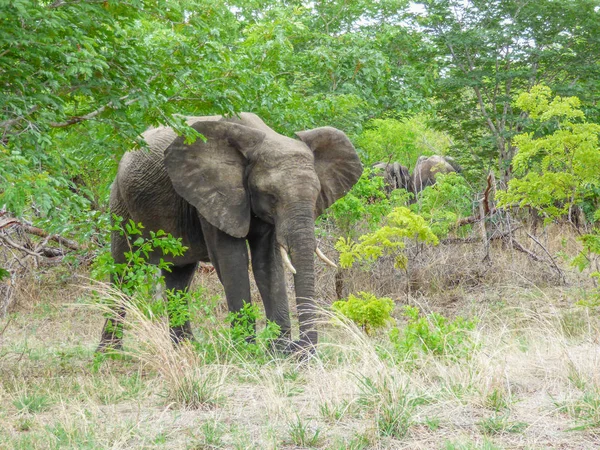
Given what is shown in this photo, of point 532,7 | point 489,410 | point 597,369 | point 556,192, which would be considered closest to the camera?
point 489,410

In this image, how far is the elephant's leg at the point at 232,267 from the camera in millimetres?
7836

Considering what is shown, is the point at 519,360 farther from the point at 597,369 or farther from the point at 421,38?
→ the point at 421,38

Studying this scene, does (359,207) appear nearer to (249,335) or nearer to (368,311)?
(368,311)

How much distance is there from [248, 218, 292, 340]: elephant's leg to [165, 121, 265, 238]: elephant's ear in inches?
16.1

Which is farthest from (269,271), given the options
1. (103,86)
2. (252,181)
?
(103,86)

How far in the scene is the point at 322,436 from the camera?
4.63 m

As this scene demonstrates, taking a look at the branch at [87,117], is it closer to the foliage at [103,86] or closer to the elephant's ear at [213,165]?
the foliage at [103,86]

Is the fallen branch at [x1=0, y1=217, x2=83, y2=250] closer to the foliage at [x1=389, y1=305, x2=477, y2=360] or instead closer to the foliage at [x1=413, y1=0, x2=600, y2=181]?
the foliage at [x1=389, y1=305, x2=477, y2=360]

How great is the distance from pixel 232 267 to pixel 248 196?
0.67 meters

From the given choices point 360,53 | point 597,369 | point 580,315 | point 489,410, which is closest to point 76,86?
point 489,410

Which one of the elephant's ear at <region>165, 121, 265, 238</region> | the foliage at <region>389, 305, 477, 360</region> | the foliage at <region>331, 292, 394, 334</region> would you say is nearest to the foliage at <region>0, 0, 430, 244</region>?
the elephant's ear at <region>165, 121, 265, 238</region>

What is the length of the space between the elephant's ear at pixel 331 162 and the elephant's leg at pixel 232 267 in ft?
3.01

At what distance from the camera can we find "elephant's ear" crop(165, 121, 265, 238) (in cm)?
777

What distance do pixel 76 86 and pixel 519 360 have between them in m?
3.79
